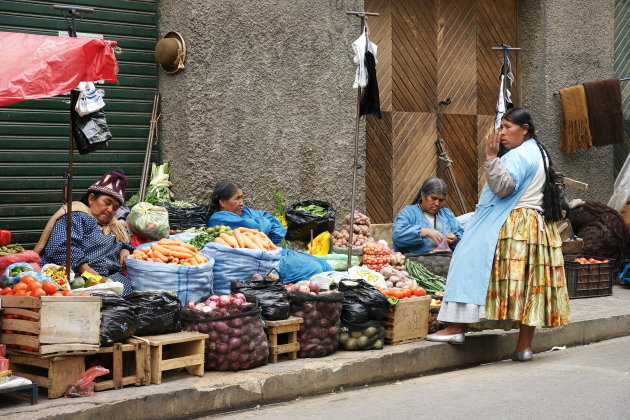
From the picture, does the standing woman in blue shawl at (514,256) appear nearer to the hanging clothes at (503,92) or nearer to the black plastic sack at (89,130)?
the black plastic sack at (89,130)

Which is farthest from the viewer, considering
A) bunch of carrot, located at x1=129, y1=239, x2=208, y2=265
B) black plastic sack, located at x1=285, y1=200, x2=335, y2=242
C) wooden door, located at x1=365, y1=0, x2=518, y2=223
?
wooden door, located at x1=365, y1=0, x2=518, y2=223

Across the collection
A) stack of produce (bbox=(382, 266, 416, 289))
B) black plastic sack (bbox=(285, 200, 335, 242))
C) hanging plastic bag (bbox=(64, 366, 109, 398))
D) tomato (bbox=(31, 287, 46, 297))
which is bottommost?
hanging plastic bag (bbox=(64, 366, 109, 398))

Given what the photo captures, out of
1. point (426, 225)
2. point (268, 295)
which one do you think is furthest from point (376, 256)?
point (268, 295)

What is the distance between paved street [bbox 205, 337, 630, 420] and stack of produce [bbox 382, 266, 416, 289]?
1248 mm

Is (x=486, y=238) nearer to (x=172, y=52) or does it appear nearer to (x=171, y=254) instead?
(x=171, y=254)

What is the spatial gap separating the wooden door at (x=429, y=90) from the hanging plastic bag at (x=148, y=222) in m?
3.83

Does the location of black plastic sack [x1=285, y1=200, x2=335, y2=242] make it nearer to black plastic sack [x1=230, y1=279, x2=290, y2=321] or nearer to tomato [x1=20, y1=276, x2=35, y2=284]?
black plastic sack [x1=230, y1=279, x2=290, y2=321]

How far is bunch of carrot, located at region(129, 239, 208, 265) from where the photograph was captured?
23.2ft

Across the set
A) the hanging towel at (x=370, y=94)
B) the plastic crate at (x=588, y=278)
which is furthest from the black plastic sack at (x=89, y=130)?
the plastic crate at (x=588, y=278)

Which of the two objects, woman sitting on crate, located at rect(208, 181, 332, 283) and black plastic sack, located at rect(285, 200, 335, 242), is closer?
woman sitting on crate, located at rect(208, 181, 332, 283)

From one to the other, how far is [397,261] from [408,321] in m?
1.65

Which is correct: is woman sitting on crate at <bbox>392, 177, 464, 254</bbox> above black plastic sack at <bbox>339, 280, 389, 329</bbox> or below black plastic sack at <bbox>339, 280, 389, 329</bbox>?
above

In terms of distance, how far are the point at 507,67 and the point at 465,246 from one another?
13.4 ft

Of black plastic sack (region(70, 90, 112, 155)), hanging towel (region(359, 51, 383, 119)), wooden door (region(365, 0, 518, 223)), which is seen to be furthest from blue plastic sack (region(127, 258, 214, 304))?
wooden door (region(365, 0, 518, 223))
